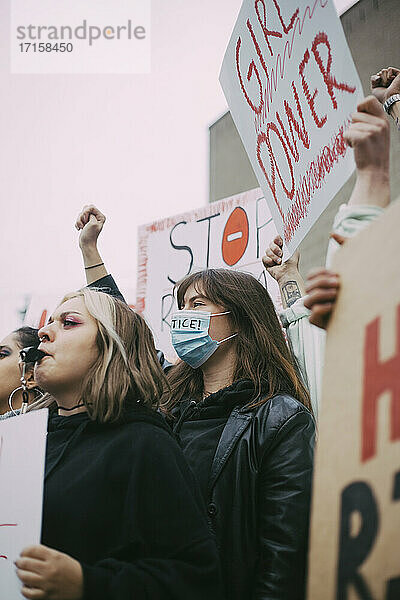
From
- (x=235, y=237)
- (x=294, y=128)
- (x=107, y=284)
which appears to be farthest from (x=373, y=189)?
(x=235, y=237)

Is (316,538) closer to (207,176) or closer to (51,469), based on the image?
(51,469)

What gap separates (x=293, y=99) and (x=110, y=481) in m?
0.88

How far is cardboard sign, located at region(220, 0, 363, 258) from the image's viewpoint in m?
1.37

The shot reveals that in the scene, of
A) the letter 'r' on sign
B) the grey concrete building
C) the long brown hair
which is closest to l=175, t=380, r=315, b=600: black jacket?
the long brown hair

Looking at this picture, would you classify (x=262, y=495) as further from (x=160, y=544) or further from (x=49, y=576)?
(x=49, y=576)

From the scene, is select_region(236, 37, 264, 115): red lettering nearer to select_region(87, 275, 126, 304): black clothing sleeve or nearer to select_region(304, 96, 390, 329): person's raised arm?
select_region(304, 96, 390, 329): person's raised arm

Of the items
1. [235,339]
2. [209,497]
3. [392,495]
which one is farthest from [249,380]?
[392,495]

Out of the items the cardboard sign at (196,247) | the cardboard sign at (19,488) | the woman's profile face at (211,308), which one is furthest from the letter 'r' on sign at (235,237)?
the cardboard sign at (19,488)

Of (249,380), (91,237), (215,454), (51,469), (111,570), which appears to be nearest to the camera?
(111,570)

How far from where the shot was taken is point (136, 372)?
166cm

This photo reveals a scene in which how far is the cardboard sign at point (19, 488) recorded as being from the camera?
4.29 ft

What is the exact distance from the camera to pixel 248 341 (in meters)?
2.09

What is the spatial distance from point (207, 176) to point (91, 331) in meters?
4.63

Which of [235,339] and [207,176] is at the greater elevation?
[207,176]
